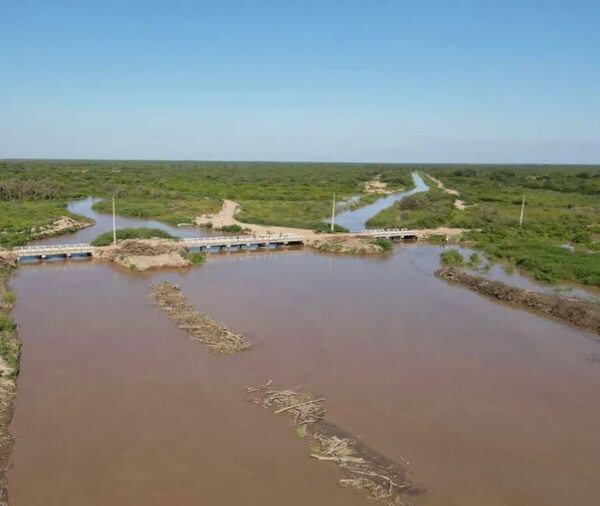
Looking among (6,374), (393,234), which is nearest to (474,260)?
(393,234)

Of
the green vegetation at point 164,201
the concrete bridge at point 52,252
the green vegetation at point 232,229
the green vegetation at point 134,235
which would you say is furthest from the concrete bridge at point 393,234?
the concrete bridge at point 52,252

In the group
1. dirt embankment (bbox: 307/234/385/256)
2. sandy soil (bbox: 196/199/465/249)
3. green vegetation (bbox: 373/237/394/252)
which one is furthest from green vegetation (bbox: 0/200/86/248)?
green vegetation (bbox: 373/237/394/252)

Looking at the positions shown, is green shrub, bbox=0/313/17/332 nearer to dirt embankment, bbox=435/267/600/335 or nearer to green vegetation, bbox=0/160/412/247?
green vegetation, bbox=0/160/412/247

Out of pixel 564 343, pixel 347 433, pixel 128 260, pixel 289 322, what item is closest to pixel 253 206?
pixel 128 260

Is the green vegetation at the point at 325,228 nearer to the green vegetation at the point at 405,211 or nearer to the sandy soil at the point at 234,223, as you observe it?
the green vegetation at the point at 405,211

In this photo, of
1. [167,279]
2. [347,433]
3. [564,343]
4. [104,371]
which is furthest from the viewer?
[167,279]

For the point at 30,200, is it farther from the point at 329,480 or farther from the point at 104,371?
the point at 329,480
